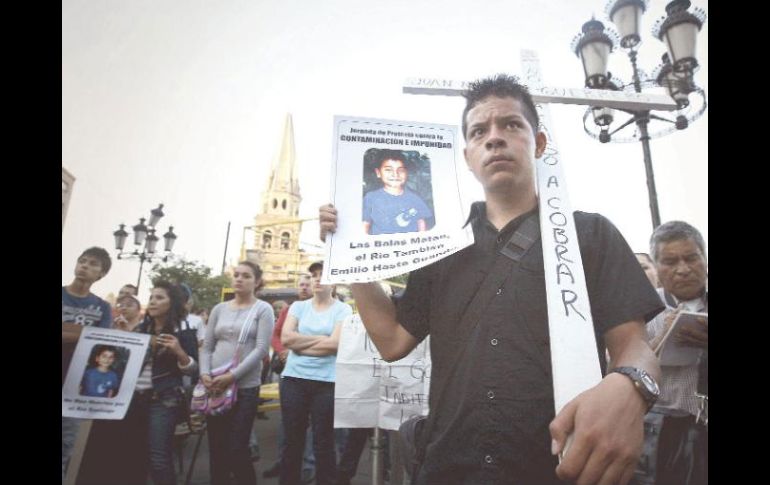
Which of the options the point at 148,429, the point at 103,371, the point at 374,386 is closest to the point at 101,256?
the point at 103,371

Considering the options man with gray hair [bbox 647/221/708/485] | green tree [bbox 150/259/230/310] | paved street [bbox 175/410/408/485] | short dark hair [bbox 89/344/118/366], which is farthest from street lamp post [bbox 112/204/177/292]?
green tree [bbox 150/259/230/310]

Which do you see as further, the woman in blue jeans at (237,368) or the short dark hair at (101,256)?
the short dark hair at (101,256)

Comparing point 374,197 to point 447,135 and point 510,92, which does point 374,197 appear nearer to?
point 447,135

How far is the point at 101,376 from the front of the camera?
289cm

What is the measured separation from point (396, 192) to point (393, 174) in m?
0.07

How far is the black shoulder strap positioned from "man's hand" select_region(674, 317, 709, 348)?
50.4 inches

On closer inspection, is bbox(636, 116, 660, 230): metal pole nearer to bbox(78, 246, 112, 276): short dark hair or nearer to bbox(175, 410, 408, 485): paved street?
bbox(175, 410, 408, 485): paved street

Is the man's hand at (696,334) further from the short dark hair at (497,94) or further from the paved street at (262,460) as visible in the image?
the paved street at (262,460)

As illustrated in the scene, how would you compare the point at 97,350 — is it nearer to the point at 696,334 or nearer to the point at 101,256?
the point at 101,256

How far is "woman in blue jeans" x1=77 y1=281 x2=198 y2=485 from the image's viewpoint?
314 centimetres

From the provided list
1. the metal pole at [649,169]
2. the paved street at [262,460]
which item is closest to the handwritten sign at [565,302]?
the paved street at [262,460]

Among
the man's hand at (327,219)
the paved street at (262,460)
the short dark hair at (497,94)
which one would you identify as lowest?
the paved street at (262,460)

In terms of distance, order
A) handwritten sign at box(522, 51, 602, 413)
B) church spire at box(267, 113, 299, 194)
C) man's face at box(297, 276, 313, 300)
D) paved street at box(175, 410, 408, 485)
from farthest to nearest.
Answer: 1. church spire at box(267, 113, 299, 194)
2. man's face at box(297, 276, 313, 300)
3. paved street at box(175, 410, 408, 485)
4. handwritten sign at box(522, 51, 602, 413)

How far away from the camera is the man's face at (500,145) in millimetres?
1328
